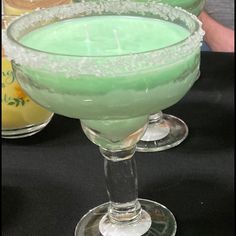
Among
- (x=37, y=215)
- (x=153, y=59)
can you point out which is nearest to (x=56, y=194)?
(x=37, y=215)

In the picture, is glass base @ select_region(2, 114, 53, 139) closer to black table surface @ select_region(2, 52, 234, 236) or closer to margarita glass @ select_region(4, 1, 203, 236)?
black table surface @ select_region(2, 52, 234, 236)

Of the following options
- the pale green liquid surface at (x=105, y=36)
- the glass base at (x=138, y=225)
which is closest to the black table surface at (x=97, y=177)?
the glass base at (x=138, y=225)

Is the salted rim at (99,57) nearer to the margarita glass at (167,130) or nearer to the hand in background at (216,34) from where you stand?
the margarita glass at (167,130)

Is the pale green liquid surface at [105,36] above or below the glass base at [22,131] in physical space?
above

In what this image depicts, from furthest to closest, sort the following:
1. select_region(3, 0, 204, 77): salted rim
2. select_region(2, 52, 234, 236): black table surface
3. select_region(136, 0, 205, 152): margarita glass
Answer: select_region(136, 0, 205, 152): margarita glass
select_region(2, 52, 234, 236): black table surface
select_region(3, 0, 204, 77): salted rim

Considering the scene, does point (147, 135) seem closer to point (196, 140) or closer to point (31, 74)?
point (196, 140)

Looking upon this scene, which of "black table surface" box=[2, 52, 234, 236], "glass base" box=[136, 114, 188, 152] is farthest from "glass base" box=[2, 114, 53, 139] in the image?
"glass base" box=[136, 114, 188, 152]

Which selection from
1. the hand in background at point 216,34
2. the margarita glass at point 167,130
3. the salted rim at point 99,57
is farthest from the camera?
the hand in background at point 216,34
